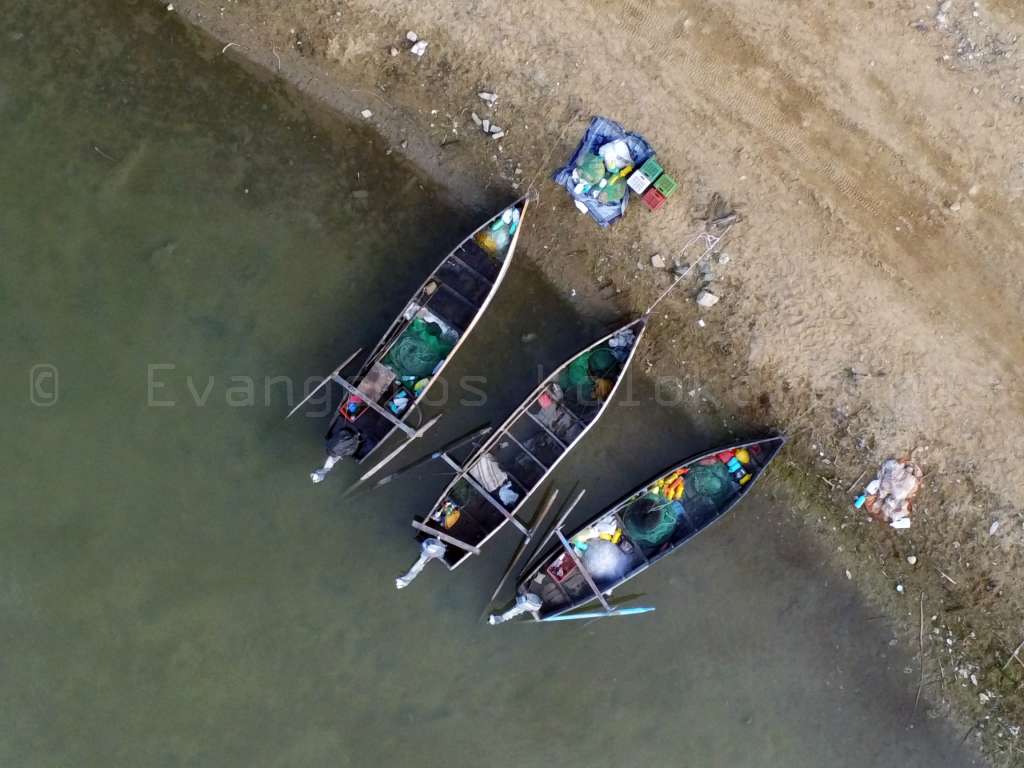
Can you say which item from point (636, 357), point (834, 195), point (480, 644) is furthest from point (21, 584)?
point (834, 195)

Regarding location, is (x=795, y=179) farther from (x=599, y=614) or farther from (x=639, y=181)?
(x=599, y=614)

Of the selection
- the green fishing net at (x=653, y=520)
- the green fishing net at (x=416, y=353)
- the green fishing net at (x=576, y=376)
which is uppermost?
the green fishing net at (x=576, y=376)

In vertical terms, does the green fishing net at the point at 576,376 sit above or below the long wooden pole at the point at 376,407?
above

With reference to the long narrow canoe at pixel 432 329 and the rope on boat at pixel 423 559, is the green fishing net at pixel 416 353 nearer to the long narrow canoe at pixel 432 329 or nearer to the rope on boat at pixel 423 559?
the long narrow canoe at pixel 432 329

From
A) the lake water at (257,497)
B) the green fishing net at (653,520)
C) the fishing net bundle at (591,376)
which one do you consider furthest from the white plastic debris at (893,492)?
the fishing net bundle at (591,376)

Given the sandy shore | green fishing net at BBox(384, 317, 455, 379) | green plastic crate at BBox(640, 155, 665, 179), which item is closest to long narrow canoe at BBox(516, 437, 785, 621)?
the sandy shore
